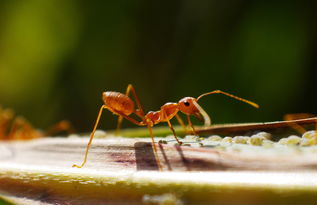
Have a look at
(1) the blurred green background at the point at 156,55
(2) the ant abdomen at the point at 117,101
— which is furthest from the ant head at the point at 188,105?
(1) the blurred green background at the point at 156,55

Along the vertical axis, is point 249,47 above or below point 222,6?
below

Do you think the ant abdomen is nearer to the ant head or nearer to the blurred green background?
the ant head

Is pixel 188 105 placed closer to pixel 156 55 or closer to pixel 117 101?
pixel 117 101

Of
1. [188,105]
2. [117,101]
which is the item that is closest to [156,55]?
[117,101]

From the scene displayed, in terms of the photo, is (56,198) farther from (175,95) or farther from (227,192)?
(175,95)

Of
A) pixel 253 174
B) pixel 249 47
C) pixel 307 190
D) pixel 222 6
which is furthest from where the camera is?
pixel 222 6

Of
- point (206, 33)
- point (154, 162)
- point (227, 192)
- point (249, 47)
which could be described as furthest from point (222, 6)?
point (227, 192)

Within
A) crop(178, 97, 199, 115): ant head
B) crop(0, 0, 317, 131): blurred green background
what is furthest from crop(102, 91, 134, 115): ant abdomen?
crop(0, 0, 317, 131): blurred green background
